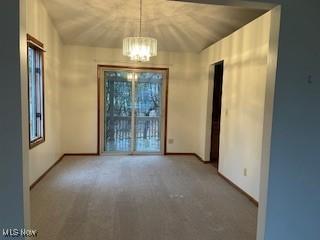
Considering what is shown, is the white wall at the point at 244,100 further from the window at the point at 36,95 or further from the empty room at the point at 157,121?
the window at the point at 36,95

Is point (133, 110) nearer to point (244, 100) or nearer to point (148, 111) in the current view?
point (148, 111)

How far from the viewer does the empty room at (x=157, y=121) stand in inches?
75.2

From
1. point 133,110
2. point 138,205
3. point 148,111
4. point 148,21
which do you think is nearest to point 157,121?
point 148,111

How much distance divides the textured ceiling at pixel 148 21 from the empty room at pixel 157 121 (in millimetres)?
32

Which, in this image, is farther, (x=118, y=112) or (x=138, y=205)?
(x=118, y=112)

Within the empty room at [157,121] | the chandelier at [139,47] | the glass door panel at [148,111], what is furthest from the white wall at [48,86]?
the glass door panel at [148,111]

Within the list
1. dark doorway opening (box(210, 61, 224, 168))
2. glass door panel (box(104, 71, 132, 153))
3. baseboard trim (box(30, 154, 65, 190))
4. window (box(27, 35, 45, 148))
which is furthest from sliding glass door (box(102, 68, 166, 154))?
window (box(27, 35, 45, 148))

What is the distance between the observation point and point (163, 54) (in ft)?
19.3

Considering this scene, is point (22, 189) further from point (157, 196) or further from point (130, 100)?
point (130, 100)

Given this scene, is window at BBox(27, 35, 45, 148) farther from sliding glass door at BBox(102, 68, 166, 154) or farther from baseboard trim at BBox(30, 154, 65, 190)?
sliding glass door at BBox(102, 68, 166, 154)

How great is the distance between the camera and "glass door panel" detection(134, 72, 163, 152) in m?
5.95

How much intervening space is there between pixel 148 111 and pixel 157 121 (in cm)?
32

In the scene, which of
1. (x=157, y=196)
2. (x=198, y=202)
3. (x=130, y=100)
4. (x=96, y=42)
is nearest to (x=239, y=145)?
(x=198, y=202)

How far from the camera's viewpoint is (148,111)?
238 inches
